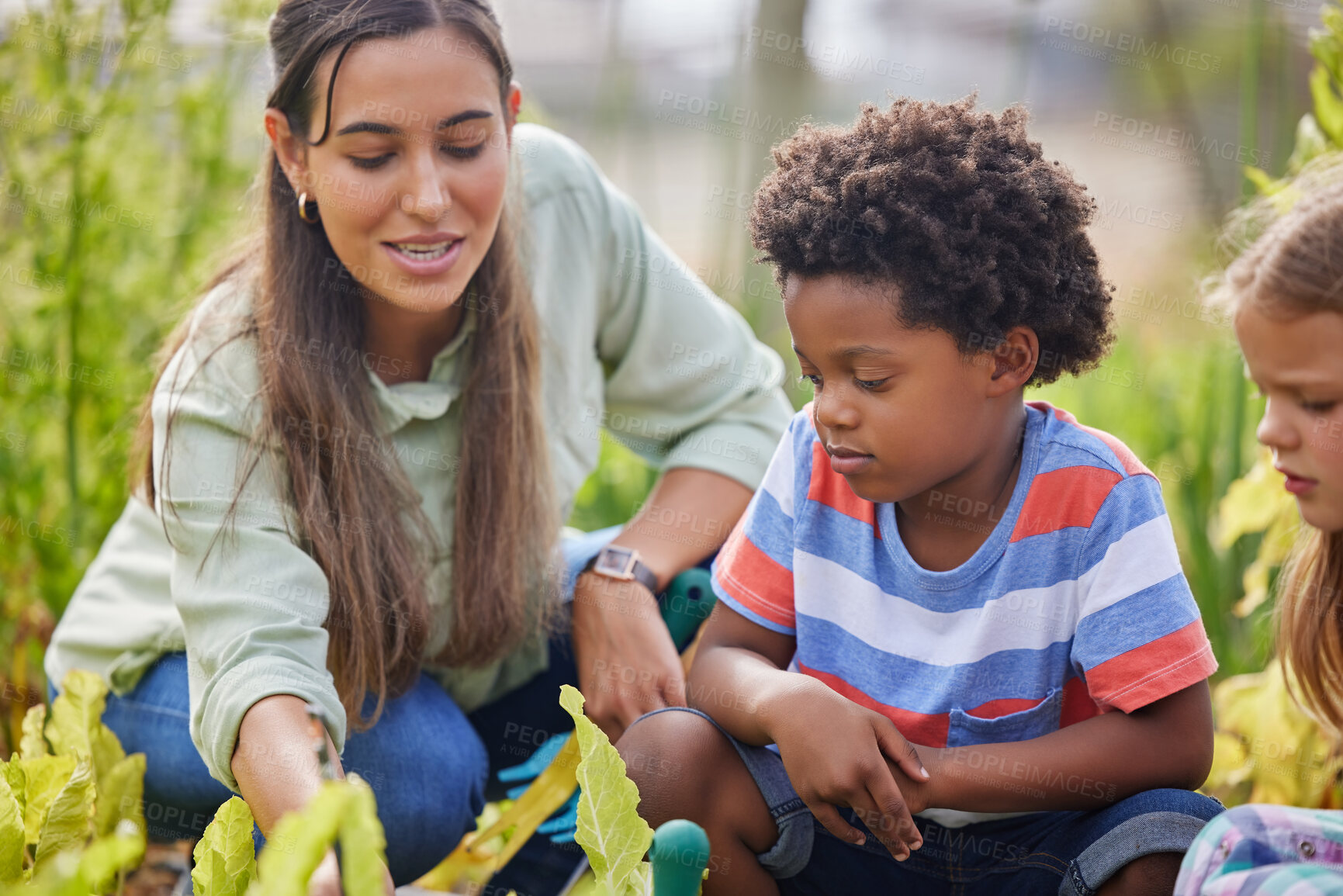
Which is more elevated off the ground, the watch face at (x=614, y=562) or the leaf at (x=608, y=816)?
the leaf at (x=608, y=816)

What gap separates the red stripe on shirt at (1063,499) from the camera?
49.2 inches

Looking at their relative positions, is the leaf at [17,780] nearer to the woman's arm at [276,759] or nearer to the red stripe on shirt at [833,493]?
the woman's arm at [276,759]

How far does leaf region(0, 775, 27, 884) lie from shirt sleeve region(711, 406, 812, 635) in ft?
2.56

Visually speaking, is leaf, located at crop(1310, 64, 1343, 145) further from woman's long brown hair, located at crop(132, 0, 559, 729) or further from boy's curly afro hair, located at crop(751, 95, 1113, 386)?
woman's long brown hair, located at crop(132, 0, 559, 729)

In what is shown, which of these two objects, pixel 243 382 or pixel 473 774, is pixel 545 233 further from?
pixel 473 774

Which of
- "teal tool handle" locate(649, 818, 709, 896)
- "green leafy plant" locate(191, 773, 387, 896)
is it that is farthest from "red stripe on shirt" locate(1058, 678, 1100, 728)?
"green leafy plant" locate(191, 773, 387, 896)

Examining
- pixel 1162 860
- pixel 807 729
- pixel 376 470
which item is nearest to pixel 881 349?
pixel 807 729

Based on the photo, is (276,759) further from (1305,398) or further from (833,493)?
(1305,398)

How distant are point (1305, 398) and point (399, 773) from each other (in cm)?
123

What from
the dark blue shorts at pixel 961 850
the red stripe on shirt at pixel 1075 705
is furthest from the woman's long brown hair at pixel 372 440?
the red stripe on shirt at pixel 1075 705

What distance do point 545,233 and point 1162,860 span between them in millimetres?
1284

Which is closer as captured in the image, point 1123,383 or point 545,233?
point 545,233

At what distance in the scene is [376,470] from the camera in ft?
5.30

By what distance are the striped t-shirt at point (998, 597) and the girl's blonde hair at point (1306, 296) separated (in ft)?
0.74
